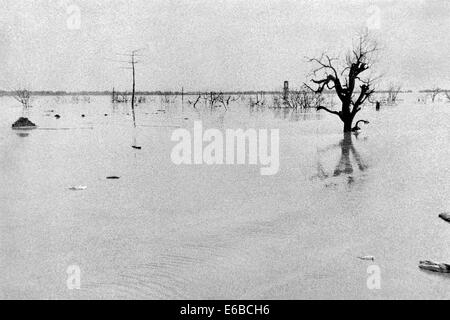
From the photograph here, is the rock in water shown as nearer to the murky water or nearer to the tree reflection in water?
the murky water

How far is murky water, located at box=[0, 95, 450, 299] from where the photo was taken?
16.3ft

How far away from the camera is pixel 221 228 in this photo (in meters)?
6.97

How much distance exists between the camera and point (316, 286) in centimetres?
493

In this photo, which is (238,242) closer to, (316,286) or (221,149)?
(316,286)

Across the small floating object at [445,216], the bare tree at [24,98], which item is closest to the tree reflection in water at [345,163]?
the small floating object at [445,216]

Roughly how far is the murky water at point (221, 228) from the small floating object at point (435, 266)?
0.32ft

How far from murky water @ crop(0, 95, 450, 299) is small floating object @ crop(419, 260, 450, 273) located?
0.32 ft

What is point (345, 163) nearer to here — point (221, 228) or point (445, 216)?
point (445, 216)

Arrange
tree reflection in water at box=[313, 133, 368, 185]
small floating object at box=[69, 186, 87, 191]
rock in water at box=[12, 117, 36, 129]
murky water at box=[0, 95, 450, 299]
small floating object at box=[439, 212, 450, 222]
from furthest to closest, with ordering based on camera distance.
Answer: rock in water at box=[12, 117, 36, 129] < tree reflection in water at box=[313, 133, 368, 185] < small floating object at box=[69, 186, 87, 191] < small floating object at box=[439, 212, 450, 222] < murky water at box=[0, 95, 450, 299]

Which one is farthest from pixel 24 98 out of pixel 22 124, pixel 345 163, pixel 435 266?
pixel 435 266

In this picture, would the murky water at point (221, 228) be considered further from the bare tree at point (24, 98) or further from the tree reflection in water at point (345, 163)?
the bare tree at point (24, 98)

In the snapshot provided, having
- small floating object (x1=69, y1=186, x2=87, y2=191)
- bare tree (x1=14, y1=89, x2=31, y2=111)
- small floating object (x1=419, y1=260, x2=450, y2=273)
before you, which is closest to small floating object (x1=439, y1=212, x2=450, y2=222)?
small floating object (x1=419, y1=260, x2=450, y2=273)

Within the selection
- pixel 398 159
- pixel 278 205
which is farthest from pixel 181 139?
pixel 278 205
